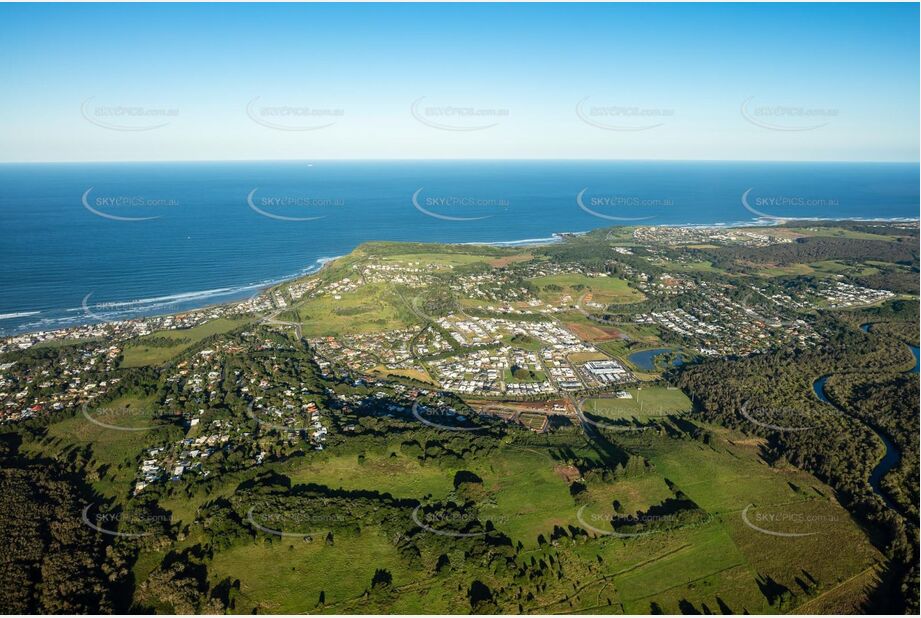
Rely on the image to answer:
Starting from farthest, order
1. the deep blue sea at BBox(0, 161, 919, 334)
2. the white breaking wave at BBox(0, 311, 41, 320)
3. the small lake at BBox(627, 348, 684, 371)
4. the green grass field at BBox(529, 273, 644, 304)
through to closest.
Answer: the green grass field at BBox(529, 273, 644, 304) < the deep blue sea at BBox(0, 161, 919, 334) < the white breaking wave at BBox(0, 311, 41, 320) < the small lake at BBox(627, 348, 684, 371)

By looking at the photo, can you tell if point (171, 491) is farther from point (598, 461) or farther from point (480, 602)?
point (598, 461)

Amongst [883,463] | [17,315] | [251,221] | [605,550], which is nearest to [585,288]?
[883,463]

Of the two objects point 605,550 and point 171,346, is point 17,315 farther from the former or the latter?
point 605,550

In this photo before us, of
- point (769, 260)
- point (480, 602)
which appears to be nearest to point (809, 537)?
point (480, 602)

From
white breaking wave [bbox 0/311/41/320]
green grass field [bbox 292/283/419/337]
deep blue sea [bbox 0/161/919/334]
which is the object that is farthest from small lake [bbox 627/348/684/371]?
white breaking wave [bbox 0/311/41/320]

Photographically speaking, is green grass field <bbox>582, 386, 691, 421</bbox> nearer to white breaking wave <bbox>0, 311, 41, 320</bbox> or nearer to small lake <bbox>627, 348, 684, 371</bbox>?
small lake <bbox>627, 348, 684, 371</bbox>

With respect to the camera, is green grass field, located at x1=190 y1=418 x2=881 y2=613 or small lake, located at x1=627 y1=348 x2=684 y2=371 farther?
small lake, located at x1=627 y1=348 x2=684 y2=371
